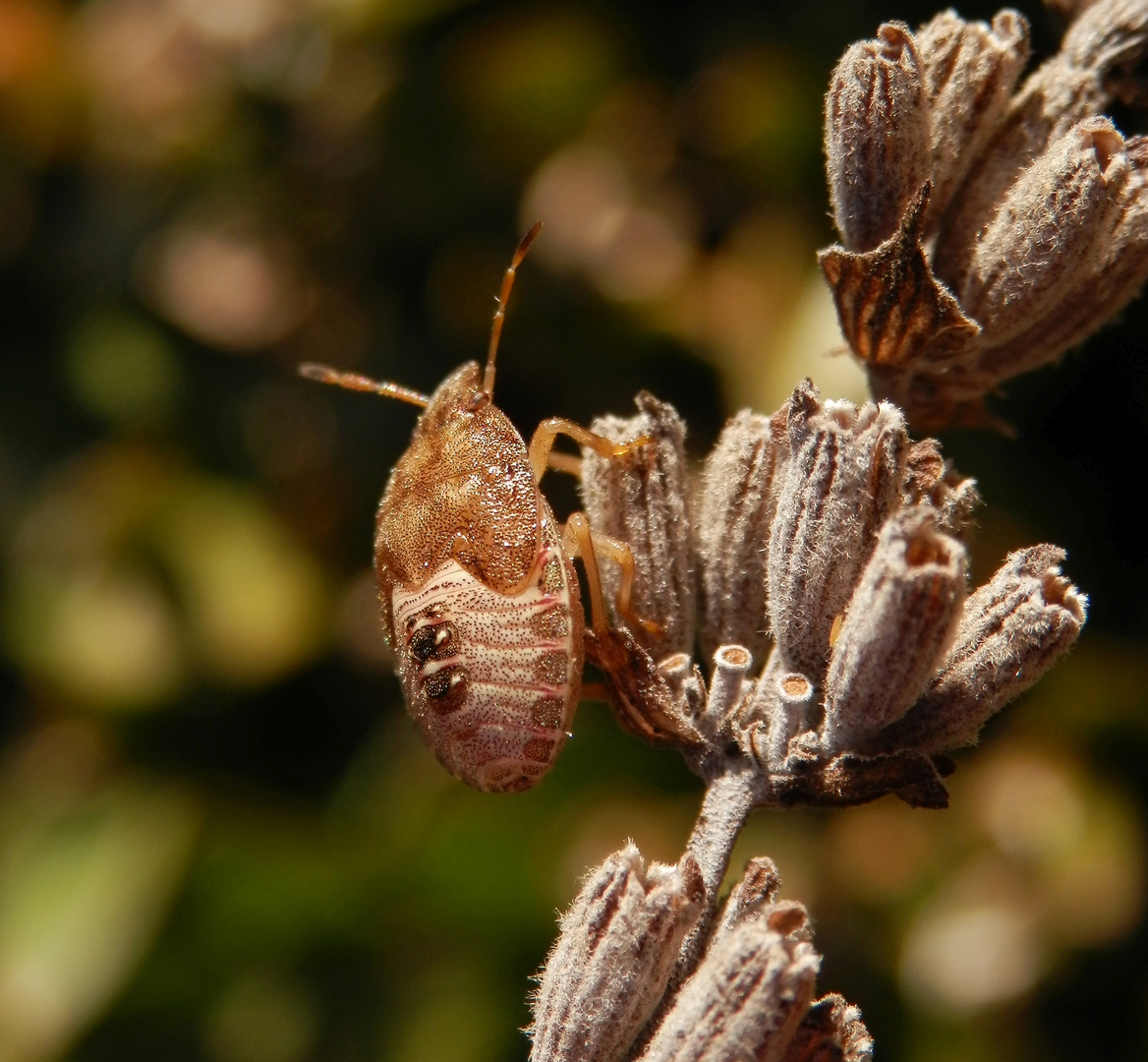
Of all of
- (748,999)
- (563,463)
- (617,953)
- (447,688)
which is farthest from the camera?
(563,463)

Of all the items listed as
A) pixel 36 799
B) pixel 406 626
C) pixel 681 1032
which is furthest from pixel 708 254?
pixel 681 1032

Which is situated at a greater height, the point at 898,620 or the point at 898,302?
the point at 898,302

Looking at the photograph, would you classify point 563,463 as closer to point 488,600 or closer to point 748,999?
point 488,600

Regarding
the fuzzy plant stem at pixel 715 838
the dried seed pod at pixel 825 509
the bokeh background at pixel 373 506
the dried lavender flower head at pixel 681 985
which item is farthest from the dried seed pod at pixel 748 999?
the bokeh background at pixel 373 506

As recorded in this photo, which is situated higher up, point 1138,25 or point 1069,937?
point 1138,25

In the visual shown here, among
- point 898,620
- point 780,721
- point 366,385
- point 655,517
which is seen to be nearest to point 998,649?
point 898,620

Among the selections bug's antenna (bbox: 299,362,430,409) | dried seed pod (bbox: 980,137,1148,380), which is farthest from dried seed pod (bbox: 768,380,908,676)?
bug's antenna (bbox: 299,362,430,409)

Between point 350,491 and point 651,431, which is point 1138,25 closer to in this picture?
point 651,431
